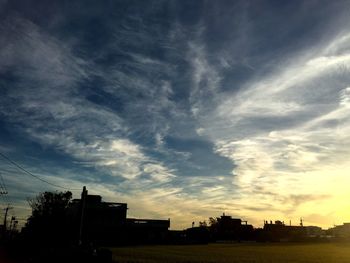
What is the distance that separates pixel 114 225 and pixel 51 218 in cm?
2636

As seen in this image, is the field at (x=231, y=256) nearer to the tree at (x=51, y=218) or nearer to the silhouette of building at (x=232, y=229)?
the tree at (x=51, y=218)

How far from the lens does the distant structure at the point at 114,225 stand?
9544cm

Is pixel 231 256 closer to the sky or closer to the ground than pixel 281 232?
closer to the ground

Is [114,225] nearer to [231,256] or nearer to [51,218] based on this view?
[51,218]

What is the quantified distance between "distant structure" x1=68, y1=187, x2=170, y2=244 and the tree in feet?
18.9

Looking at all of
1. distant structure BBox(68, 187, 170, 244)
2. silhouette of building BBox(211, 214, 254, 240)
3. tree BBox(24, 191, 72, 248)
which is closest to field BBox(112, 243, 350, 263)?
tree BBox(24, 191, 72, 248)

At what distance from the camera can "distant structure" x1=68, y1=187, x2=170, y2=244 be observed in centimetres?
9544

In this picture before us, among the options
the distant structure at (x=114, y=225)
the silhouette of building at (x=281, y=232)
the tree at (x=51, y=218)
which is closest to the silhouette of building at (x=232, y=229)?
the silhouette of building at (x=281, y=232)

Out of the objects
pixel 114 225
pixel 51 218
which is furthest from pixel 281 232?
pixel 51 218

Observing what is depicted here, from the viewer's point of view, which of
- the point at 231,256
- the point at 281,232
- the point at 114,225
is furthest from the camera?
the point at 281,232

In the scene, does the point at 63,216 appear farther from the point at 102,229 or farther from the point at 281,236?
the point at 281,236

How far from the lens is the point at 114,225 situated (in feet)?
331

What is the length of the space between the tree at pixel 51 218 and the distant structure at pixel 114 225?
576 centimetres

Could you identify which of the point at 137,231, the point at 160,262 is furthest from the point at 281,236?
the point at 160,262
